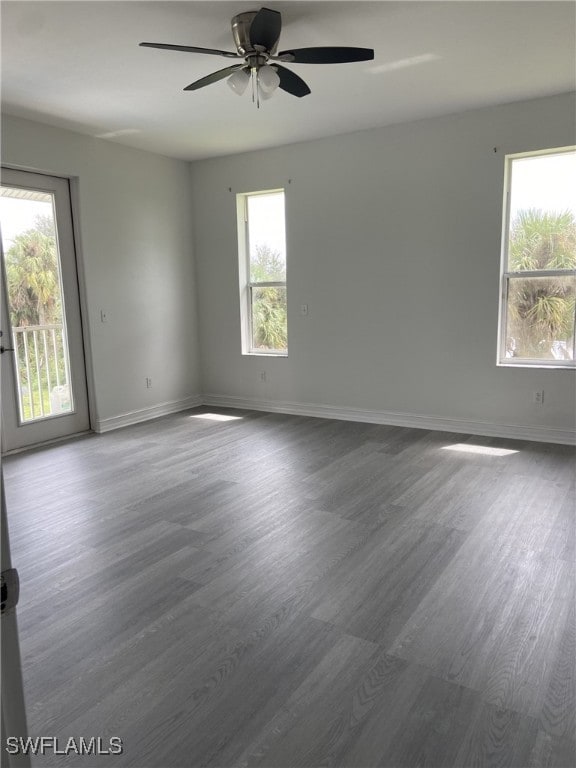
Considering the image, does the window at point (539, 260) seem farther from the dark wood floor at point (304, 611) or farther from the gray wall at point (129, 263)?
the gray wall at point (129, 263)

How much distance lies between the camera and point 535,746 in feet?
5.26

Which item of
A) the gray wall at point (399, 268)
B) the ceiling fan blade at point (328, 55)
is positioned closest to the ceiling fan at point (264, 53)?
the ceiling fan blade at point (328, 55)

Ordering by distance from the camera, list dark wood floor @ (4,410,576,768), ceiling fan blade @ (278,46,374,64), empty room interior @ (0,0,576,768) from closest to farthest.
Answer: dark wood floor @ (4,410,576,768) → empty room interior @ (0,0,576,768) → ceiling fan blade @ (278,46,374,64)

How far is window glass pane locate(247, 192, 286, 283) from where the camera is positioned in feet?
19.1

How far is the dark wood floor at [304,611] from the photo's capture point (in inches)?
66.0

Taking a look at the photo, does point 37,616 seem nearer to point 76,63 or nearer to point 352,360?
point 76,63

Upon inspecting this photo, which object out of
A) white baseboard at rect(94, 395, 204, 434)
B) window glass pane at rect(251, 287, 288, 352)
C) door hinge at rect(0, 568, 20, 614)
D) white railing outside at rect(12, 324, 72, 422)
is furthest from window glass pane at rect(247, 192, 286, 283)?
door hinge at rect(0, 568, 20, 614)

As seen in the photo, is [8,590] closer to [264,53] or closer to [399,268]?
[264,53]

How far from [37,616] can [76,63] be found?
10.2 ft

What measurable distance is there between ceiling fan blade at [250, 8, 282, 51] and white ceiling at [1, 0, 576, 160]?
0.48 feet

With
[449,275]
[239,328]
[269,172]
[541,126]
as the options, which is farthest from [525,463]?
[269,172]

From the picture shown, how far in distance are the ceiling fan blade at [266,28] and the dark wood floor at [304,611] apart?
2.58 m

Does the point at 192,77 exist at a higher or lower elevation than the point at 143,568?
higher

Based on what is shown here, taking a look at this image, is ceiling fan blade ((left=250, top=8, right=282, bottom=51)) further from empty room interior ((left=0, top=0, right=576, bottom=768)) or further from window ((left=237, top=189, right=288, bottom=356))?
window ((left=237, top=189, right=288, bottom=356))
